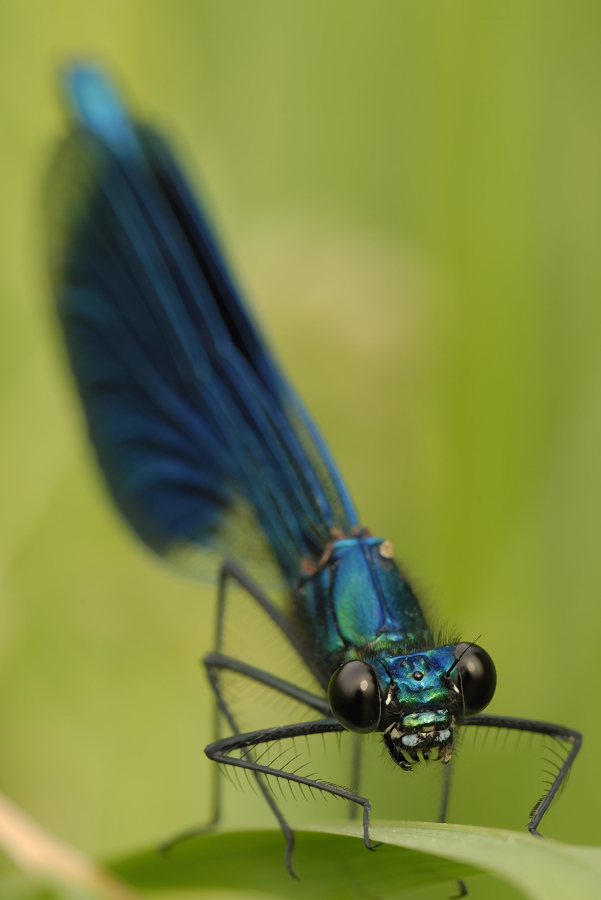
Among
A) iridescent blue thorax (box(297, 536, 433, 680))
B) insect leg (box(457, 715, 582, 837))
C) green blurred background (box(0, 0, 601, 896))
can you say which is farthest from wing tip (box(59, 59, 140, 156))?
insect leg (box(457, 715, 582, 837))

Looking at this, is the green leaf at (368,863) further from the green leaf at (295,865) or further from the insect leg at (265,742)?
the insect leg at (265,742)

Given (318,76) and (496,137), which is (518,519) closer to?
(496,137)

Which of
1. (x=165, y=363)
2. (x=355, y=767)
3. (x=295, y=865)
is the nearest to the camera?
(x=295, y=865)

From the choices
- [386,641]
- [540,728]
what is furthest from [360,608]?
[540,728]

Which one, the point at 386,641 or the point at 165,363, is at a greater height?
the point at 165,363

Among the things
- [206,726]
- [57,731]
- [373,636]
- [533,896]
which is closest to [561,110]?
[373,636]

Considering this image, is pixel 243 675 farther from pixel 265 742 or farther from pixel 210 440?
pixel 210 440

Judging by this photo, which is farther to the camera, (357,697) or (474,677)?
(474,677)

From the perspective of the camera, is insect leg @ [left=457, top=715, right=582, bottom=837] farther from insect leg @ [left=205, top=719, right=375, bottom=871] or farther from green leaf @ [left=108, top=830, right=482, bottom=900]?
green leaf @ [left=108, top=830, right=482, bottom=900]
